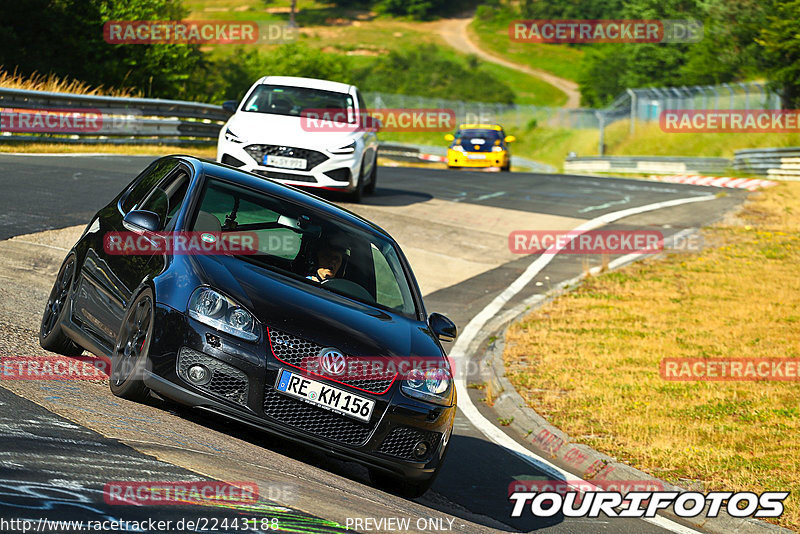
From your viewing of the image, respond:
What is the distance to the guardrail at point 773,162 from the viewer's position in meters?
32.8

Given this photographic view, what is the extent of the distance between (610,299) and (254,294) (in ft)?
31.3

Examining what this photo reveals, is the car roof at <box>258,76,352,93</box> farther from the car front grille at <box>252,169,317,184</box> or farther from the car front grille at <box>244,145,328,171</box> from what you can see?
the car front grille at <box>252,169,317,184</box>

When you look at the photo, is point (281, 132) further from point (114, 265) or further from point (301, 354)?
point (301, 354)

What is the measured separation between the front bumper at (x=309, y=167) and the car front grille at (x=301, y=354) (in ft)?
33.1

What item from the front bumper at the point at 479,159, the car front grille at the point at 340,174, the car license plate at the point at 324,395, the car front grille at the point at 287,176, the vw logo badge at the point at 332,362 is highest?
the vw logo badge at the point at 332,362

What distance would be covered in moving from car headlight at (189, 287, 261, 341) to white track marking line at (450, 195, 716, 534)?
3.04m

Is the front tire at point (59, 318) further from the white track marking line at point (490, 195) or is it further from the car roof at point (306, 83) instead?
the white track marking line at point (490, 195)

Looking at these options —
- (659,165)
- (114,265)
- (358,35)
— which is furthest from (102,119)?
(358,35)

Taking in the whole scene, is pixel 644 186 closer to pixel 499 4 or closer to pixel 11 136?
pixel 11 136

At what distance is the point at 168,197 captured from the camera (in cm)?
733

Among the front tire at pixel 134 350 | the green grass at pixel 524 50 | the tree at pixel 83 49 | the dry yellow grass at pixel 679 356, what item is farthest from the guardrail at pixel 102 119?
the green grass at pixel 524 50

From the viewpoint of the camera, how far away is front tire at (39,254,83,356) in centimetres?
749

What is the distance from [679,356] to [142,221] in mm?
7026

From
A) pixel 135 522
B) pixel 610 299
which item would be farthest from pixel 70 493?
pixel 610 299
